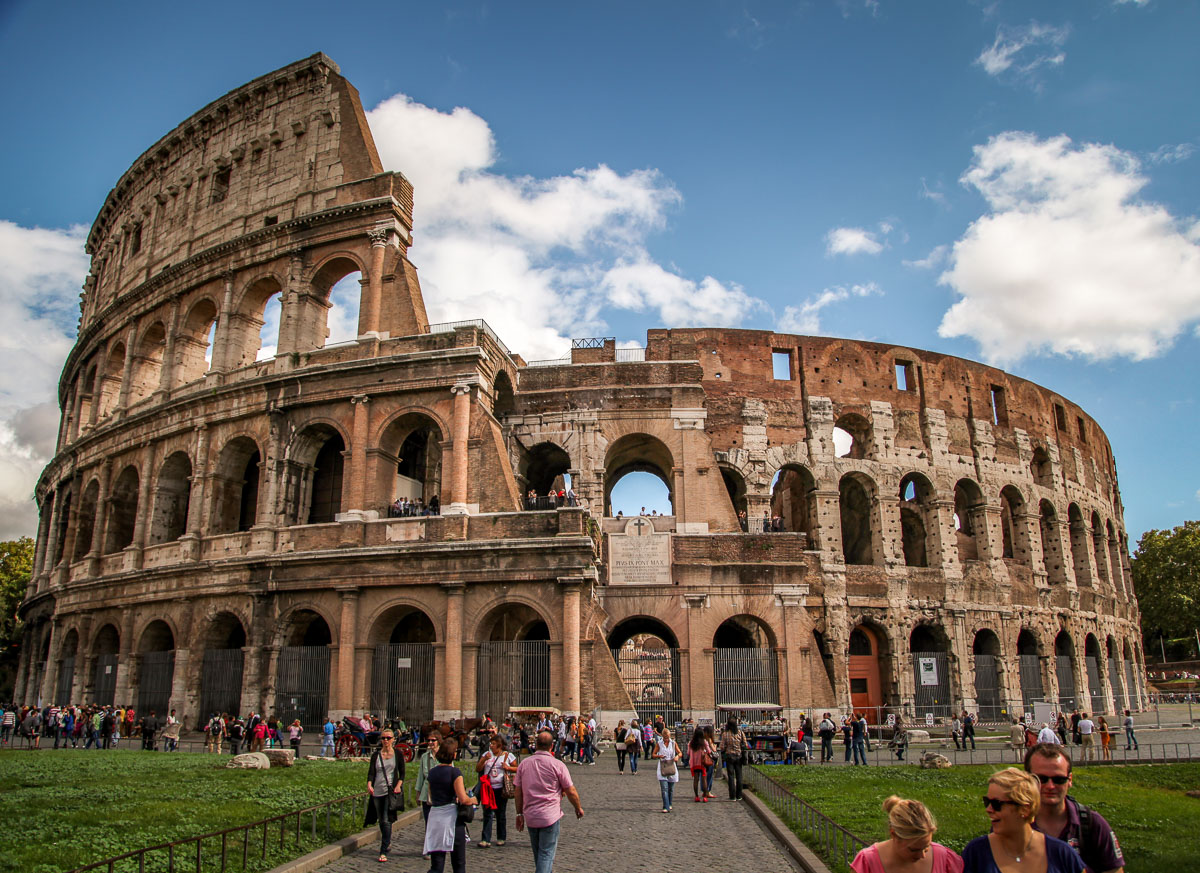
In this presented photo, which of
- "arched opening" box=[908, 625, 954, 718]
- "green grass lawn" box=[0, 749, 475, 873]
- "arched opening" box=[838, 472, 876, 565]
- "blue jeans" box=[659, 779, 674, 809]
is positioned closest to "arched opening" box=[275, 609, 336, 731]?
"green grass lawn" box=[0, 749, 475, 873]

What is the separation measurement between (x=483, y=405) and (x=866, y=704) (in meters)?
15.5

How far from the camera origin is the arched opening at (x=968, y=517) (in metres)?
30.4

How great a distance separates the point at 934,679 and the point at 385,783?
76.4 ft

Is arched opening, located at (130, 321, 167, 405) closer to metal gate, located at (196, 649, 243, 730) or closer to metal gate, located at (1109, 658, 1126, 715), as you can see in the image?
metal gate, located at (196, 649, 243, 730)

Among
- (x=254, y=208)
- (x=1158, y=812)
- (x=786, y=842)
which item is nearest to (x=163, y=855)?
(x=786, y=842)

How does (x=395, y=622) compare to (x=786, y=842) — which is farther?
(x=395, y=622)

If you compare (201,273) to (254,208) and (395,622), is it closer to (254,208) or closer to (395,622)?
(254,208)

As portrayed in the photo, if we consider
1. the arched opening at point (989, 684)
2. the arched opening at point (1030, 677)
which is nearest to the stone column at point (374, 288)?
the arched opening at point (989, 684)

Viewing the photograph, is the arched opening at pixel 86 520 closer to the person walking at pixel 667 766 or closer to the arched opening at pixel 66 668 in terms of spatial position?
the arched opening at pixel 66 668

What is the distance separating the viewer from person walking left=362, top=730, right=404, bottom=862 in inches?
336

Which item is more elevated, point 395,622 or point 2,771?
point 395,622

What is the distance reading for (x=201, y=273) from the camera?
89.0 feet

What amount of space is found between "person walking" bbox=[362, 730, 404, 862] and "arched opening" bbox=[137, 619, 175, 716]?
1764 centimetres

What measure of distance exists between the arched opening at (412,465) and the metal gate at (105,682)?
10.1 m
